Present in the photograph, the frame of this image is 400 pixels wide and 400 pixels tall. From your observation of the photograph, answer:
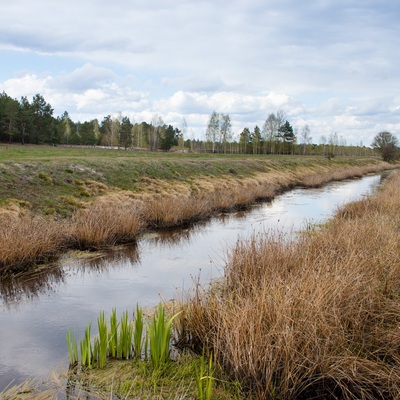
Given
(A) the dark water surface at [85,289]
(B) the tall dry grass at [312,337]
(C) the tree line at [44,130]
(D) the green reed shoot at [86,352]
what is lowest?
(A) the dark water surface at [85,289]

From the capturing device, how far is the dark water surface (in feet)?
19.1

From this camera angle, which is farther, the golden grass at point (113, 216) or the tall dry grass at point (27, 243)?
the golden grass at point (113, 216)

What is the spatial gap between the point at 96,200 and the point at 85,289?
29.5 feet

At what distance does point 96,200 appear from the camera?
17.2 m

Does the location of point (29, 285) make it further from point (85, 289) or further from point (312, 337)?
point (312, 337)

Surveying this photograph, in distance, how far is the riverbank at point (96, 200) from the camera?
10.5 m

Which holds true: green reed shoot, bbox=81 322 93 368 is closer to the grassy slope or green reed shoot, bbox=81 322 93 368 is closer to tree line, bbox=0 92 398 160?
the grassy slope

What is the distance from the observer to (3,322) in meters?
6.91

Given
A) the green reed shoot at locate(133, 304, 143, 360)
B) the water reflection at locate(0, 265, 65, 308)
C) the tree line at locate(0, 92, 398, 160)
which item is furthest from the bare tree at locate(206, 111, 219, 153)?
the green reed shoot at locate(133, 304, 143, 360)

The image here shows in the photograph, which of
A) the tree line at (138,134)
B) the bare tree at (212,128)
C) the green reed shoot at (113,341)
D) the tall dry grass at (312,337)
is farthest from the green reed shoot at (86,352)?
the bare tree at (212,128)

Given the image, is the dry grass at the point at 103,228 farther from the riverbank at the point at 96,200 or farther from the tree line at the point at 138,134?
the tree line at the point at 138,134

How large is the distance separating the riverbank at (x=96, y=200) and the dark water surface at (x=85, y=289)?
71 cm

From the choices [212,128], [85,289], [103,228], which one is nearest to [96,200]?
[103,228]

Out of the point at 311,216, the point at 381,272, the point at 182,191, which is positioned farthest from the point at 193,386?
the point at 182,191
